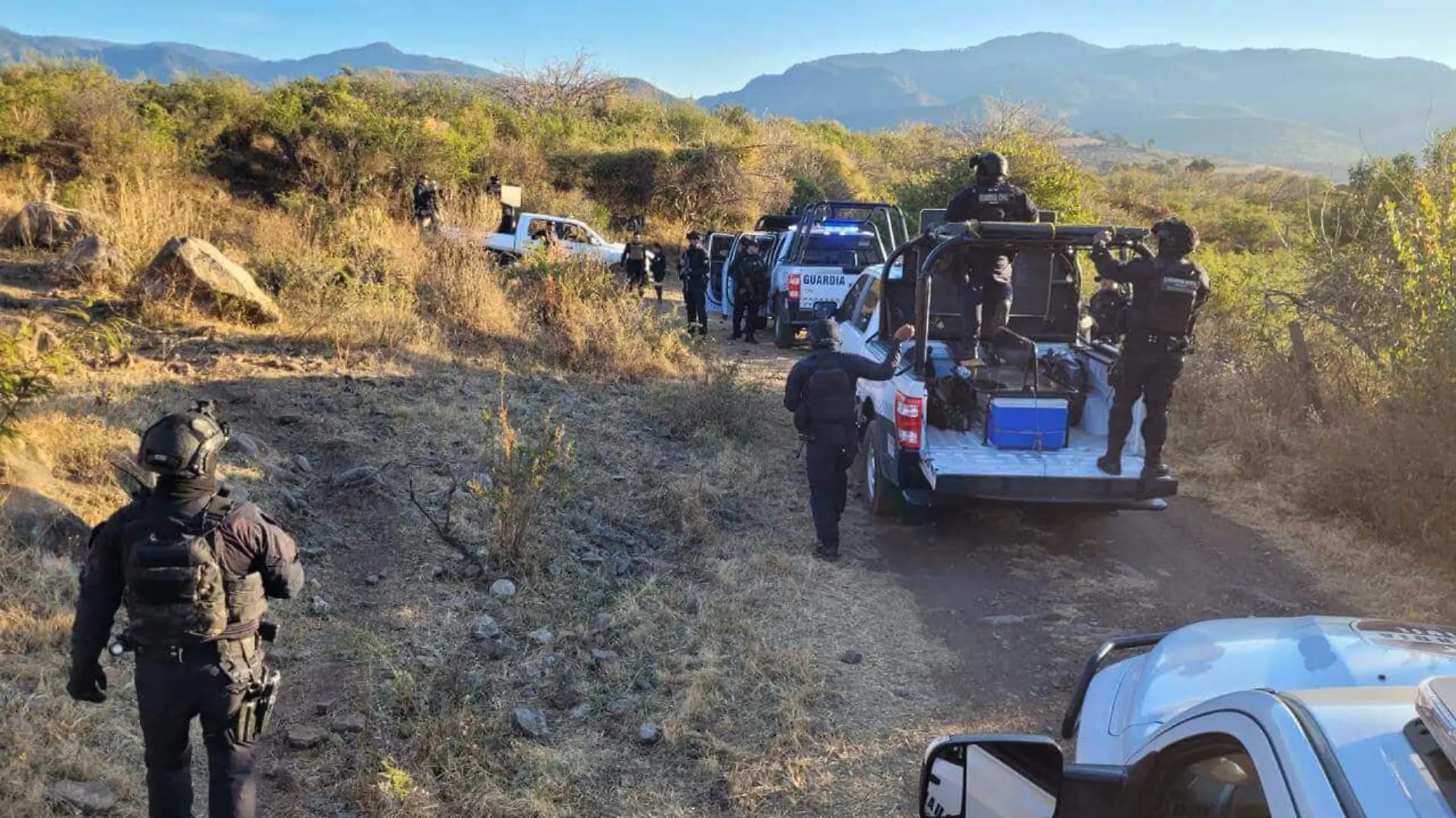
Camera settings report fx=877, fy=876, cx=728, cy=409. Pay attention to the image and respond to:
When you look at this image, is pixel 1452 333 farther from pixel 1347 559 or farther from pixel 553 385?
pixel 553 385

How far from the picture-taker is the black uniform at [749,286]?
44.3 feet

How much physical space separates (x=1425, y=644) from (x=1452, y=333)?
501cm

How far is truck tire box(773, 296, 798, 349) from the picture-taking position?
41.7 feet

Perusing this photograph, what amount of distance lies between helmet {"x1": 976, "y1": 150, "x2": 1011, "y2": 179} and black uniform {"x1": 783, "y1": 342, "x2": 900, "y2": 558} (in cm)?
205

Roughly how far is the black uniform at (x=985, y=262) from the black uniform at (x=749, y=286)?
6564 mm

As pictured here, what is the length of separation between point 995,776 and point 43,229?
11.6 meters

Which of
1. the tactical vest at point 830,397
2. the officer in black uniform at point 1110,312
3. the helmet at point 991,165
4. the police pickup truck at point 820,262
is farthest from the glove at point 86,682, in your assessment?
the police pickup truck at point 820,262

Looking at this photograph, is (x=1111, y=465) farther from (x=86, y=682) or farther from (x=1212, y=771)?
(x=86, y=682)

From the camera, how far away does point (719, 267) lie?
1595 cm

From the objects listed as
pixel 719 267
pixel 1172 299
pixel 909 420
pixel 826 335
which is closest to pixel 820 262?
pixel 719 267

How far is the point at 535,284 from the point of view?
1091cm

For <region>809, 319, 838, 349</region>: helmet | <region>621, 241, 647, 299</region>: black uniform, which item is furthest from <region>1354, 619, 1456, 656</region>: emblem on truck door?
<region>621, 241, 647, 299</region>: black uniform

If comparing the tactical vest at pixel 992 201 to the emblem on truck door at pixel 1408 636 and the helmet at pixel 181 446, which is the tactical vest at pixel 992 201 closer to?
the emblem on truck door at pixel 1408 636

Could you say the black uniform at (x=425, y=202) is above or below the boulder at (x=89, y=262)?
above
